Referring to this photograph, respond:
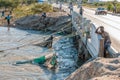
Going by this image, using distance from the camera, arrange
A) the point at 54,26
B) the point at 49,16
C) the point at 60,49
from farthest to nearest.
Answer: the point at 49,16 → the point at 54,26 → the point at 60,49

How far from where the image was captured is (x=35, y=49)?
37719 mm

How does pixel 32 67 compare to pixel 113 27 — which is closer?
pixel 32 67

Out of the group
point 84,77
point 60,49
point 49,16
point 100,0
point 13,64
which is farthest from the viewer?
point 100,0

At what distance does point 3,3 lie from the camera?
3905 inches

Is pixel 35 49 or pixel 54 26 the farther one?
pixel 54 26

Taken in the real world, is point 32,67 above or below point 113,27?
below

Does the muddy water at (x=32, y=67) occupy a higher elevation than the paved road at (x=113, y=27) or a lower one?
lower

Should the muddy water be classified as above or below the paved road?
below

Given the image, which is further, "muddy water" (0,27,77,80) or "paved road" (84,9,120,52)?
"muddy water" (0,27,77,80)

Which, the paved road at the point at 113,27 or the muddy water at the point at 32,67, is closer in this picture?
the paved road at the point at 113,27

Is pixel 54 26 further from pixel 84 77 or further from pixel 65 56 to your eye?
pixel 84 77

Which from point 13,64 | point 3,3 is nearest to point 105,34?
point 13,64

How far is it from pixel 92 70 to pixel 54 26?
50.2 meters

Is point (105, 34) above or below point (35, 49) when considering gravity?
above
